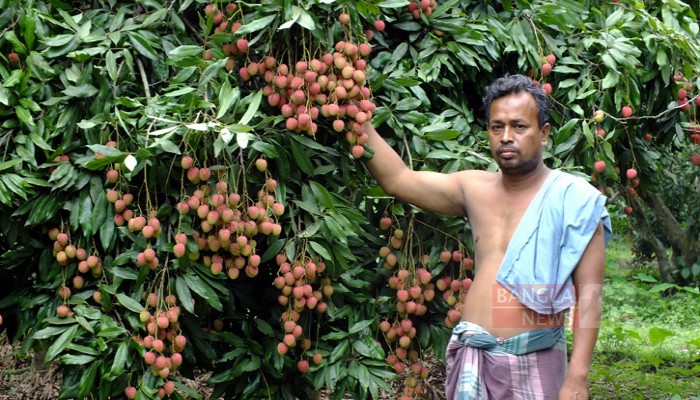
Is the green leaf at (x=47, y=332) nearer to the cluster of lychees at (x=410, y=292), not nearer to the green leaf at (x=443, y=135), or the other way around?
the cluster of lychees at (x=410, y=292)

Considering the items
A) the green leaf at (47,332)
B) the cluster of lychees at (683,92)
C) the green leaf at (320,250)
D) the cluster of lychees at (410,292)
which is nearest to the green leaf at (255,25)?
the green leaf at (320,250)

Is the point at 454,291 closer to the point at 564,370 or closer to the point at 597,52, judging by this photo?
the point at 564,370

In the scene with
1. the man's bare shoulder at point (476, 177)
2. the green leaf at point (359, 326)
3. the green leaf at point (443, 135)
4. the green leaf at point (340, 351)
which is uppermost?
the green leaf at point (443, 135)

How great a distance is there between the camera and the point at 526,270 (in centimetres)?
219

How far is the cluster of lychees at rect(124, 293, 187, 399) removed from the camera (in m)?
2.35

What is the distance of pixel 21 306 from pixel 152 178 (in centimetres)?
62

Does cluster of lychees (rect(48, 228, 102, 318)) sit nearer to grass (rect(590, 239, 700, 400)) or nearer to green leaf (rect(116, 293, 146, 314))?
green leaf (rect(116, 293, 146, 314))

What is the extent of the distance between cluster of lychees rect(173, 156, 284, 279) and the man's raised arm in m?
0.33

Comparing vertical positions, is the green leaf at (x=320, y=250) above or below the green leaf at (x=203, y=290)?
above

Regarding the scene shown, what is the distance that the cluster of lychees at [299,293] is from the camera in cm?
243

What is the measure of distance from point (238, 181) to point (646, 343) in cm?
417

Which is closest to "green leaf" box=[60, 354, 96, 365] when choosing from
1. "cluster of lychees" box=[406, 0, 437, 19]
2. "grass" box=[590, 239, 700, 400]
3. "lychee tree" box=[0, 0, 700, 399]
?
"lychee tree" box=[0, 0, 700, 399]

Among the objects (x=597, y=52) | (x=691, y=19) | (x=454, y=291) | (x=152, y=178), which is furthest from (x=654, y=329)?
(x=152, y=178)

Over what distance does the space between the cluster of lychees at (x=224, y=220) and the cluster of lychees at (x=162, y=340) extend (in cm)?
15
